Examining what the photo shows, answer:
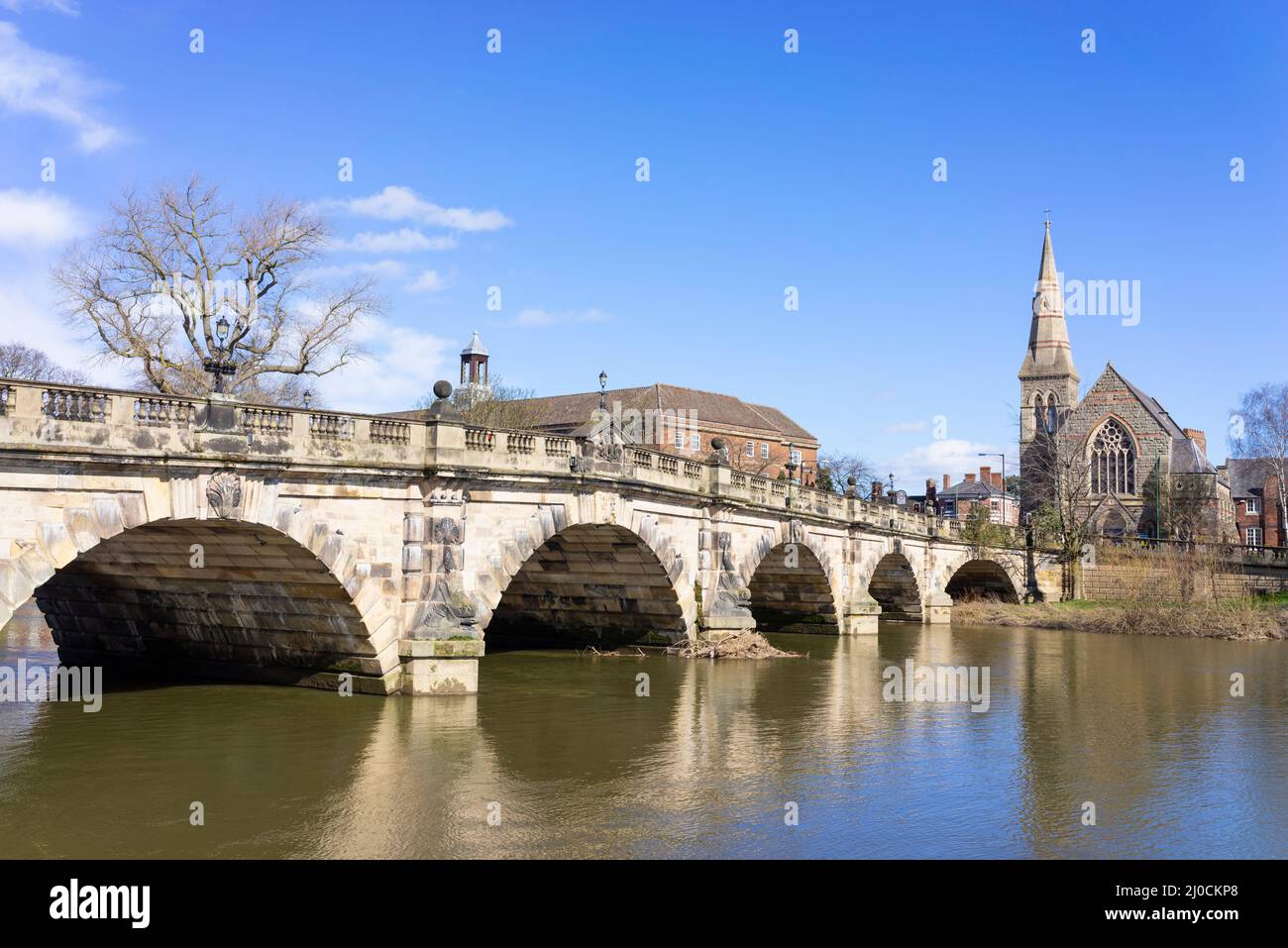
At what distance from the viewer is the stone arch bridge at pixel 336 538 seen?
15.4 m

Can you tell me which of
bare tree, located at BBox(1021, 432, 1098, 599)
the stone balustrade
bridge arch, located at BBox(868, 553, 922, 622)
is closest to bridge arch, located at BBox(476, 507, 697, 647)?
the stone balustrade

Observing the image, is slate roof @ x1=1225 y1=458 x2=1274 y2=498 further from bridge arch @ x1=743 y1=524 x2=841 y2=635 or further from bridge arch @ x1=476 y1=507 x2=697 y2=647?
bridge arch @ x1=476 y1=507 x2=697 y2=647

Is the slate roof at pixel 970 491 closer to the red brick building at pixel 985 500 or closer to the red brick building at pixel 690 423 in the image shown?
the red brick building at pixel 985 500

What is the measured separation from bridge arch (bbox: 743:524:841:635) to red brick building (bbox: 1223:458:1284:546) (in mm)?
50996

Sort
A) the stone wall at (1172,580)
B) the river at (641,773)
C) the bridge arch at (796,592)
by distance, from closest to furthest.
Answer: the river at (641,773)
the bridge arch at (796,592)
the stone wall at (1172,580)

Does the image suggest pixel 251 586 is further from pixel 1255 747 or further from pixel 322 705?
pixel 1255 747

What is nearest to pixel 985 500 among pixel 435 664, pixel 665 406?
pixel 665 406

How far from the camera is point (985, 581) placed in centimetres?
5581

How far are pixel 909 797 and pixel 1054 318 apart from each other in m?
79.6

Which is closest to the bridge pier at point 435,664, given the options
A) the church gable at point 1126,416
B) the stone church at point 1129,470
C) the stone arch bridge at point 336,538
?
the stone arch bridge at point 336,538

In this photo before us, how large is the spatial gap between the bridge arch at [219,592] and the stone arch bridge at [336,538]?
0.04 metres

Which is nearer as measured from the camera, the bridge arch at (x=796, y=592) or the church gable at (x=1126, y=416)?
the bridge arch at (x=796, y=592)
